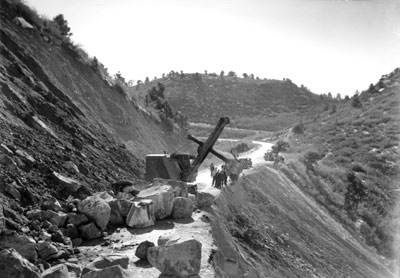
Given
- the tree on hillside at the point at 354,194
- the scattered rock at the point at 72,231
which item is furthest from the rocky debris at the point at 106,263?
the tree on hillside at the point at 354,194

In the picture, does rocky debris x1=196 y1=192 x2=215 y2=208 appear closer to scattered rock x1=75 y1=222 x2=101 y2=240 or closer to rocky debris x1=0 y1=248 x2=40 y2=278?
scattered rock x1=75 y1=222 x2=101 y2=240

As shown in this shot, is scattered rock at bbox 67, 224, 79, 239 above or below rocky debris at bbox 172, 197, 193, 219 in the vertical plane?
below

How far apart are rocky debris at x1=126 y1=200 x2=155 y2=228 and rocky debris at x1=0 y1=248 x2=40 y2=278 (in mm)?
4767

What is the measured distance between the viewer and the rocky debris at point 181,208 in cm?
1389

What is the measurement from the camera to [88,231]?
10922 millimetres

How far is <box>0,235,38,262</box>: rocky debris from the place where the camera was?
8.36 meters

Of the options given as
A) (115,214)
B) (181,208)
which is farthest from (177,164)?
(115,214)

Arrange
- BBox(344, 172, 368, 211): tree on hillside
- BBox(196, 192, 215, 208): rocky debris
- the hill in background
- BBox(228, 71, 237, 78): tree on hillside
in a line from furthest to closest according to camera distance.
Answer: BBox(228, 71, 237, 78): tree on hillside < the hill in background < BBox(344, 172, 368, 211): tree on hillside < BBox(196, 192, 215, 208): rocky debris

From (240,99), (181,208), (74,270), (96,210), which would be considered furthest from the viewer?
(240,99)

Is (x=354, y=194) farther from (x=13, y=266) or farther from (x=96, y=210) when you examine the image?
(x=13, y=266)

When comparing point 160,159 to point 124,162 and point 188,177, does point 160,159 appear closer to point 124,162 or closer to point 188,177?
point 188,177

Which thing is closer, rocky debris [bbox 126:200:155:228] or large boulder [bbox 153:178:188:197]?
rocky debris [bbox 126:200:155:228]

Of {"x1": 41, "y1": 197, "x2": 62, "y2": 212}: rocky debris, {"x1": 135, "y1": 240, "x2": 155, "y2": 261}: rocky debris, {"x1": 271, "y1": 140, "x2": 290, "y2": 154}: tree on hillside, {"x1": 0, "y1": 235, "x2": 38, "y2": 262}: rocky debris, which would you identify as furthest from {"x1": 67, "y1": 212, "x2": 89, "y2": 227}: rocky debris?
{"x1": 271, "y1": 140, "x2": 290, "y2": 154}: tree on hillside

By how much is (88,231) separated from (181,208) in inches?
146
